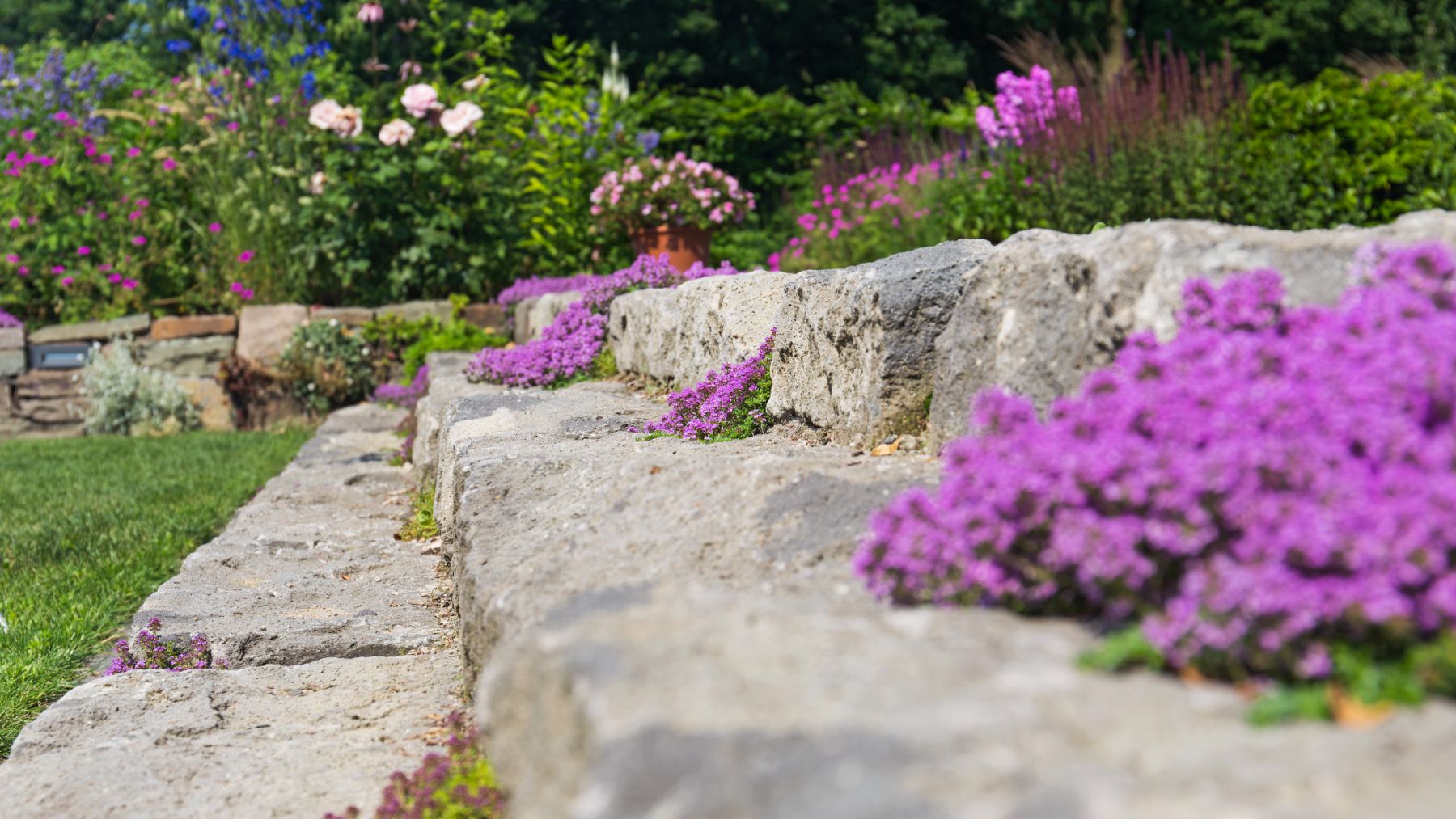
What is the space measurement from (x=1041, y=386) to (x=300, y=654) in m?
2.14

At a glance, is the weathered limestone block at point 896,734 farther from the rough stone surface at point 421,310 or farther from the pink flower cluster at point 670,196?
the rough stone surface at point 421,310

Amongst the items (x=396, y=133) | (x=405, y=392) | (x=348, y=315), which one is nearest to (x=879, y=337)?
(x=405, y=392)

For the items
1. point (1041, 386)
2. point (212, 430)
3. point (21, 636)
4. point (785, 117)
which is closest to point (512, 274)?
point (212, 430)

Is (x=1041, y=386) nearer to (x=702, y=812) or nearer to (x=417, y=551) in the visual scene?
(x=702, y=812)

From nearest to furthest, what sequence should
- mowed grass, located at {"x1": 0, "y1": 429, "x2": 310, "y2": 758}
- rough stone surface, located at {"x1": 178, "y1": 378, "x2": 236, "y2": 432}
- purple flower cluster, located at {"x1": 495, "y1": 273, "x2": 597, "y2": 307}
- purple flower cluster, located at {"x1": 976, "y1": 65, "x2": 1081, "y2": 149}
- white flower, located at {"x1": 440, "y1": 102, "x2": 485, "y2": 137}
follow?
mowed grass, located at {"x1": 0, "y1": 429, "x2": 310, "y2": 758} < purple flower cluster, located at {"x1": 976, "y1": 65, "x2": 1081, "y2": 149} < purple flower cluster, located at {"x1": 495, "y1": 273, "x2": 597, "y2": 307} < white flower, located at {"x1": 440, "y1": 102, "x2": 485, "y2": 137} < rough stone surface, located at {"x1": 178, "y1": 378, "x2": 236, "y2": 432}

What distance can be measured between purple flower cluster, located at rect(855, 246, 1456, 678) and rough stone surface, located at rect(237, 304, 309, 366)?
27.0ft

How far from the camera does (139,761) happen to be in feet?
8.23

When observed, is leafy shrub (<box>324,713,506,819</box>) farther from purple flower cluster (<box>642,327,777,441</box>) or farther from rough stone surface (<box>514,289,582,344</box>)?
rough stone surface (<box>514,289,582,344</box>)

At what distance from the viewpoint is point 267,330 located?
30.2 ft

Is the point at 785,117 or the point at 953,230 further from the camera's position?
the point at 785,117

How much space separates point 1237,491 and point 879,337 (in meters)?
1.51

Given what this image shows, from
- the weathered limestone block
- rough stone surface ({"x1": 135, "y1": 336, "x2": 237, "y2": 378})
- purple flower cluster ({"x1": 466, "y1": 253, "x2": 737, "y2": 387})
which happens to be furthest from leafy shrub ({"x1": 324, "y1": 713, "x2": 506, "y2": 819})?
rough stone surface ({"x1": 135, "y1": 336, "x2": 237, "y2": 378})

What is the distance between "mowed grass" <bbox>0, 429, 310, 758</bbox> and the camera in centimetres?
343

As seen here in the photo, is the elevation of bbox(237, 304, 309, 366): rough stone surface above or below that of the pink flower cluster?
below
